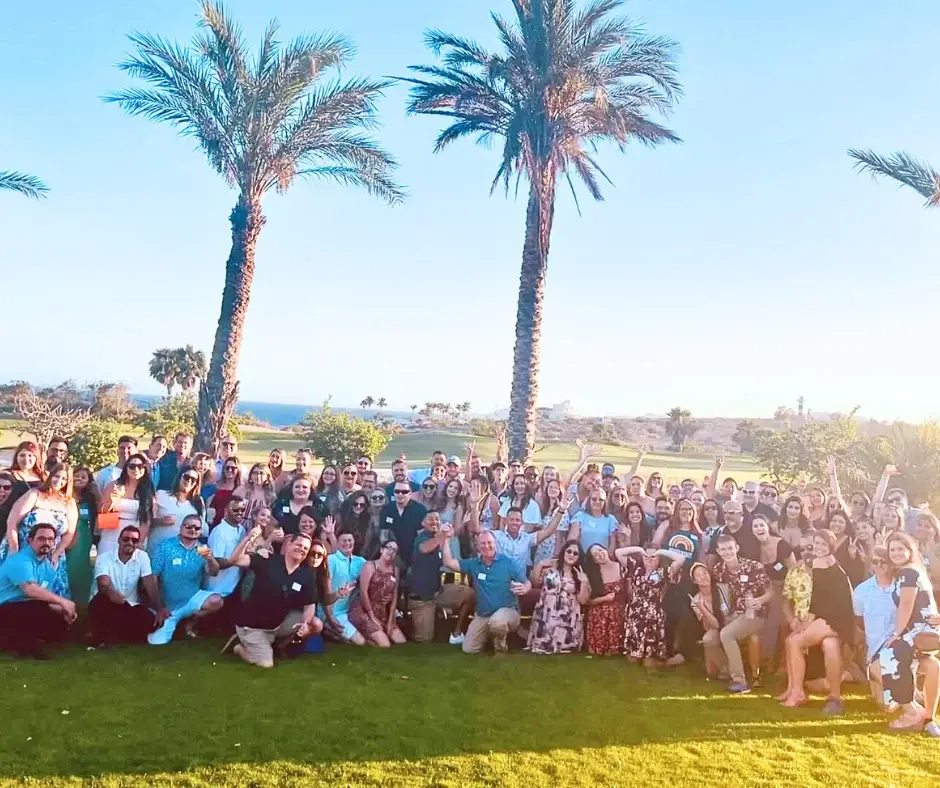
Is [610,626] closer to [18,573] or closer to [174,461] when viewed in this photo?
[174,461]

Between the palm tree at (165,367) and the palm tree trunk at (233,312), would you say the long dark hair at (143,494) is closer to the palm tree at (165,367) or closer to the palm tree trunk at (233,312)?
the palm tree trunk at (233,312)

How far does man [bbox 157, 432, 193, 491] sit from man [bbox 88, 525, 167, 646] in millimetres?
1422

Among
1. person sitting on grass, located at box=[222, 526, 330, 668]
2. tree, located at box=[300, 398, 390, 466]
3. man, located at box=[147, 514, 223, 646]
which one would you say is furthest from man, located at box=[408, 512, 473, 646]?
tree, located at box=[300, 398, 390, 466]

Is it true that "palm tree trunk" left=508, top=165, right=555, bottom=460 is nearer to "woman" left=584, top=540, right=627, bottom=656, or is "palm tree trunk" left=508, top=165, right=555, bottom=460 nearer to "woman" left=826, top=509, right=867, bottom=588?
"woman" left=584, top=540, right=627, bottom=656

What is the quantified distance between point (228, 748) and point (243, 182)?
42.6 ft

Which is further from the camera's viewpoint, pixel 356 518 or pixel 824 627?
pixel 356 518

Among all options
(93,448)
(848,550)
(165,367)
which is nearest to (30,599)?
(848,550)

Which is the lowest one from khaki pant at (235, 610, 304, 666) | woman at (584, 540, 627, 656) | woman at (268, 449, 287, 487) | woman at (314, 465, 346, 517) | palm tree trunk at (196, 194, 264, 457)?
khaki pant at (235, 610, 304, 666)

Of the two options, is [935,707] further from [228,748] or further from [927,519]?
[228,748]

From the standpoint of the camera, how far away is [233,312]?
15852 mm

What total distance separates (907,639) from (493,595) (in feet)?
13.0

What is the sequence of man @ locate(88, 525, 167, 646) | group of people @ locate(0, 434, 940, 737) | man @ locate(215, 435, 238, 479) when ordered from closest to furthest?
1. group of people @ locate(0, 434, 940, 737)
2. man @ locate(88, 525, 167, 646)
3. man @ locate(215, 435, 238, 479)

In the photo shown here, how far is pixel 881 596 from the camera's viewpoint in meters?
6.77

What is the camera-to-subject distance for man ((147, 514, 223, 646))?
805cm
